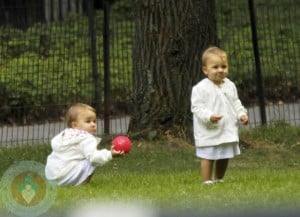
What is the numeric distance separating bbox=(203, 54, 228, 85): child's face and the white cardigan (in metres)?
0.05

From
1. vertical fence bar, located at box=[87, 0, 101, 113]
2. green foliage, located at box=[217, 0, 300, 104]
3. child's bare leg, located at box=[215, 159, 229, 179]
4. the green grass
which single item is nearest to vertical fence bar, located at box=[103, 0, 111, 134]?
vertical fence bar, located at box=[87, 0, 101, 113]

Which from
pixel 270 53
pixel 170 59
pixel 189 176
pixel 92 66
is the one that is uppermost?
pixel 270 53

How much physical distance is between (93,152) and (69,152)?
0.95 ft

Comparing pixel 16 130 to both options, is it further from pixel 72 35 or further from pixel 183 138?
pixel 183 138

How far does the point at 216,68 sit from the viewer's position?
8875 millimetres

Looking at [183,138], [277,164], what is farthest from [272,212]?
[183,138]

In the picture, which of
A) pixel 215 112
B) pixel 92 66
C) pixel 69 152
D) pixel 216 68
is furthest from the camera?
pixel 92 66

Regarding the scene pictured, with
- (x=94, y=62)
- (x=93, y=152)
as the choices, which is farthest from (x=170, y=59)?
(x=93, y=152)

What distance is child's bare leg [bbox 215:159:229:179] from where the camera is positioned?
8898 mm

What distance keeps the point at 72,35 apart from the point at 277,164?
15.3ft

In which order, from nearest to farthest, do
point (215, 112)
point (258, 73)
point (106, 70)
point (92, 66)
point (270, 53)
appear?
1. point (215, 112)
2. point (106, 70)
3. point (92, 66)
4. point (258, 73)
5. point (270, 53)

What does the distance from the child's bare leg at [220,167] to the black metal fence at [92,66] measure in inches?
203

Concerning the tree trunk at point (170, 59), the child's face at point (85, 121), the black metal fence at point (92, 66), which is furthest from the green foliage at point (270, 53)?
the child's face at point (85, 121)

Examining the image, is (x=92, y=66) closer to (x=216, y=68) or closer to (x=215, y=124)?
(x=216, y=68)
